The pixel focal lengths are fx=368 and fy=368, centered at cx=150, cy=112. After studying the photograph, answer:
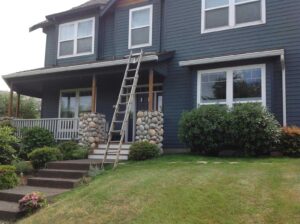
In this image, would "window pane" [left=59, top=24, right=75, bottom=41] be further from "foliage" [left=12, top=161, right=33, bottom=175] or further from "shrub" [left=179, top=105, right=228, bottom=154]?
"shrub" [left=179, top=105, right=228, bottom=154]

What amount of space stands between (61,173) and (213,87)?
5991mm

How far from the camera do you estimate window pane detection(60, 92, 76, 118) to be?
1688cm

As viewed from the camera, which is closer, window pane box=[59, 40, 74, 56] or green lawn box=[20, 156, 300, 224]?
green lawn box=[20, 156, 300, 224]

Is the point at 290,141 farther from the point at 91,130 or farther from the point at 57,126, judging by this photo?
the point at 57,126

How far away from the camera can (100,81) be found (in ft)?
51.5

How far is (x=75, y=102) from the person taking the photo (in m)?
16.8

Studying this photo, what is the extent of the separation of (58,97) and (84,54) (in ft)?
8.62

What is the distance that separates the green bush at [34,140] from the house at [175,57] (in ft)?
7.31

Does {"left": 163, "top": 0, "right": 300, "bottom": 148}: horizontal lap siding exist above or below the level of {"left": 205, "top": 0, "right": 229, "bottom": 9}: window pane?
below

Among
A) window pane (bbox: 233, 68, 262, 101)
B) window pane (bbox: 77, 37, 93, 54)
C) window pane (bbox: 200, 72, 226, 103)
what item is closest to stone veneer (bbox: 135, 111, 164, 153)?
window pane (bbox: 200, 72, 226, 103)

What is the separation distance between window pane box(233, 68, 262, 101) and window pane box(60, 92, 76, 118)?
7.79 metres

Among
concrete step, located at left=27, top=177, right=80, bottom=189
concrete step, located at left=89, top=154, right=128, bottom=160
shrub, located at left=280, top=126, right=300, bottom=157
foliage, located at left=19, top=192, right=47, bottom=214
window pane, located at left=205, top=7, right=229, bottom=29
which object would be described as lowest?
foliage, located at left=19, top=192, right=47, bottom=214

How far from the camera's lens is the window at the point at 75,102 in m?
16.5

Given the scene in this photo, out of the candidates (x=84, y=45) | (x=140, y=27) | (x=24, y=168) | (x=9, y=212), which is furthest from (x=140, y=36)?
(x=9, y=212)
